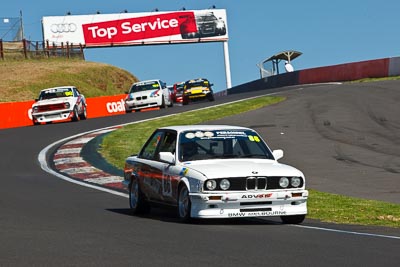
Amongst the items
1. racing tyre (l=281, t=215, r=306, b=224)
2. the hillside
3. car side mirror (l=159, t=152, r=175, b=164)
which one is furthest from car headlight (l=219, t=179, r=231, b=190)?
the hillside

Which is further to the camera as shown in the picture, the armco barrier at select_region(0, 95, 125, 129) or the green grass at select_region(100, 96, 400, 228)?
the armco barrier at select_region(0, 95, 125, 129)

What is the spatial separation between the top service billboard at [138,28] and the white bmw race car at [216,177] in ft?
287

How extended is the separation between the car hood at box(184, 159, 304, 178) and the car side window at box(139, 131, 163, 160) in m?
1.24

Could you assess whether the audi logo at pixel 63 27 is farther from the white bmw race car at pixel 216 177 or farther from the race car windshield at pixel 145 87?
the white bmw race car at pixel 216 177

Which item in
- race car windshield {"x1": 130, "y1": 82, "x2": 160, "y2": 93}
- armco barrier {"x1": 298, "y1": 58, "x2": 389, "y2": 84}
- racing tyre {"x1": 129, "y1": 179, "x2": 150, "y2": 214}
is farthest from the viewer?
armco barrier {"x1": 298, "y1": 58, "x2": 389, "y2": 84}

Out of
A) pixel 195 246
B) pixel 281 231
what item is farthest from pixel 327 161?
pixel 195 246

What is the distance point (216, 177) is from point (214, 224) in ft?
2.03

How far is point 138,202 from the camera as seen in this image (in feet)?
47.5

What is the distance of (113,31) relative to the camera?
102 m

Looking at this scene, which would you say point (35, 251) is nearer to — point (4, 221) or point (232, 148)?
point (4, 221)

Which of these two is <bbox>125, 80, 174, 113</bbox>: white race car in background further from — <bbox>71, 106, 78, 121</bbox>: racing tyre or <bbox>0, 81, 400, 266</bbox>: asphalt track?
<bbox>0, 81, 400, 266</bbox>: asphalt track

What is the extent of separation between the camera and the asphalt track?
30.8 ft

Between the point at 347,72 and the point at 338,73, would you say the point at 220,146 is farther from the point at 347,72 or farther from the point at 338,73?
the point at 338,73

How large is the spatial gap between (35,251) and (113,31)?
92.8 m
